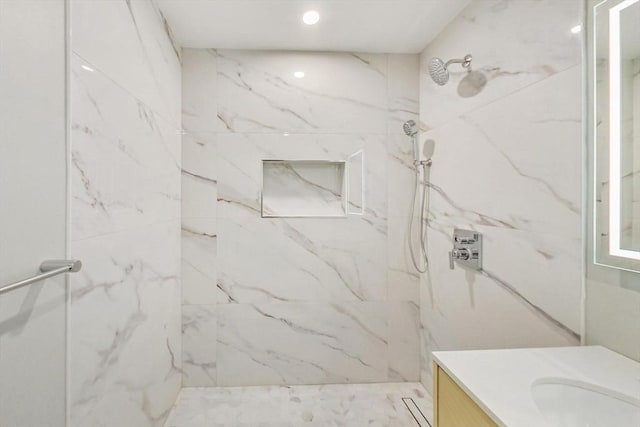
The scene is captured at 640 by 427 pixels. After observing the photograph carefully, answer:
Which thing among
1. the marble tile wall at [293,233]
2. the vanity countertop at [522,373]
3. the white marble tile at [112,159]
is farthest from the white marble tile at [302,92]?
the vanity countertop at [522,373]

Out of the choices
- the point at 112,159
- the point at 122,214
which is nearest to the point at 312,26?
the point at 112,159

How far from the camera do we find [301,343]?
7.57 feet

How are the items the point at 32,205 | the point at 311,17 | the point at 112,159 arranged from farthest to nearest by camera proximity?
the point at 311,17 < the point at 112,159 < the point at 32,205

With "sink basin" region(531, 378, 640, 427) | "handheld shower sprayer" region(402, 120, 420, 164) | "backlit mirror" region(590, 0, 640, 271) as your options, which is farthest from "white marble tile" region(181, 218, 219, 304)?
"backlit mirror" region(590, 0, 640, 271)

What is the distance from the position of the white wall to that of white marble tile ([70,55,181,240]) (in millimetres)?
87

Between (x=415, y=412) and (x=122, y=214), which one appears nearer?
(x=122, y=214)

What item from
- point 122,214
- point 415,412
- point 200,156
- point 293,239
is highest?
point 200,156

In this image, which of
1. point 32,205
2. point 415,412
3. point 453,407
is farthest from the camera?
point 415,412

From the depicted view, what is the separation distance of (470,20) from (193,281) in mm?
2180

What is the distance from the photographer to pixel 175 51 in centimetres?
209

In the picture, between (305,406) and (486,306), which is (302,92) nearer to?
(486,306)

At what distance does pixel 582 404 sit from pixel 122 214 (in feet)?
5.23

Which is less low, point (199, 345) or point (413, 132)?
point (413, 132)

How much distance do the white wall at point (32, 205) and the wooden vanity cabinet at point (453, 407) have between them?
1.06 metres
